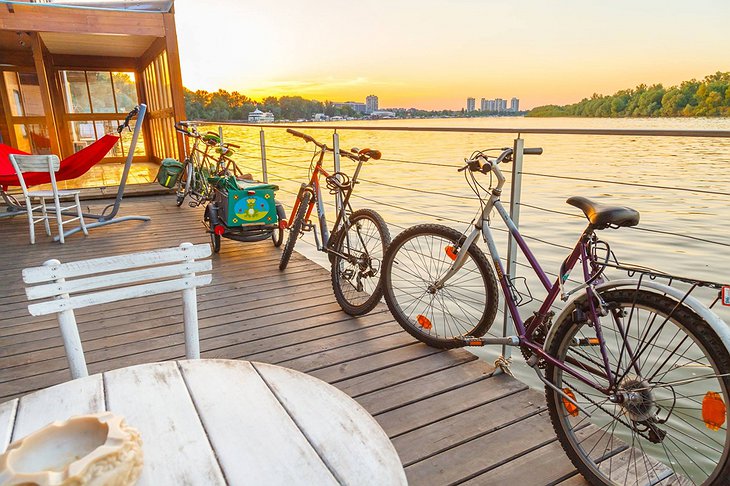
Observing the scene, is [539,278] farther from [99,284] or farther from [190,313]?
[99,284]

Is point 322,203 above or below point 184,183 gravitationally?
above

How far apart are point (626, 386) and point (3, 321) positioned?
303cm

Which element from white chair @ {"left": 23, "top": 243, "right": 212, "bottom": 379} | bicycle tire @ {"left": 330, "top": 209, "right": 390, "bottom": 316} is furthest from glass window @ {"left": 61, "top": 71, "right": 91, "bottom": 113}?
white chair @ {"left": 23, "top": 243, "right": 212, "bottom": 379}

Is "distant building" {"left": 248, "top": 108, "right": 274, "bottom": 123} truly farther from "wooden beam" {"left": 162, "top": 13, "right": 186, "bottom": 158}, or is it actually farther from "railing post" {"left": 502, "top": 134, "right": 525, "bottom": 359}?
"railing post" {"left": 502, "top": 134, "right": 525, "bottom": 359}

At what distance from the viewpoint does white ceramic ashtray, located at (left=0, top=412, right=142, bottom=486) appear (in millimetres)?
583

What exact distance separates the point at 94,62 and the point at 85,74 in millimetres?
287

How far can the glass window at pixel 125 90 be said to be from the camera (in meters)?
9.14

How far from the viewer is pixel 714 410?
1164 mm

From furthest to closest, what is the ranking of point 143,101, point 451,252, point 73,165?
point 143,101 → point 73,165 → point 451,252

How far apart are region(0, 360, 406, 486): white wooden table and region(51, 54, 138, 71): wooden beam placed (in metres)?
9.79

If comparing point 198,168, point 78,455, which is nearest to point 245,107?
point 198,168

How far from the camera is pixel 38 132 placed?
824 cm

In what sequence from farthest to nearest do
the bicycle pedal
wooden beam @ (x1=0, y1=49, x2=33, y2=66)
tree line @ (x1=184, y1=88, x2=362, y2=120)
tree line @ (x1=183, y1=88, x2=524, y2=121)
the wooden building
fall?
wooden beam @ (x1=0, y1=49, x2=33, y2=66) → tree line @ (x1=184, y1=88, x2=362, y2=120) → the wooden building → tree line @ (x1=183, y1=88, x2=524, y2=121) → the bicycle pedal

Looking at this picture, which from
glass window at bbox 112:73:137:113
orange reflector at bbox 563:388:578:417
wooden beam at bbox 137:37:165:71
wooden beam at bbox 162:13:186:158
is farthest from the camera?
glass window at bbox 112:73:137:113
